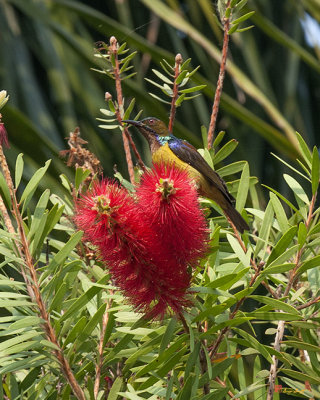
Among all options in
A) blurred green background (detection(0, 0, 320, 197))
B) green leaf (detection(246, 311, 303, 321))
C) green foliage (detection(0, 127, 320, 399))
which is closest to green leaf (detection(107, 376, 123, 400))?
green foliage (detection(0, 127, 320, 399))

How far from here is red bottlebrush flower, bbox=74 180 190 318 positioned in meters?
0.44

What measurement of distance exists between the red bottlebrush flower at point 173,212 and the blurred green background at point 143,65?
1.39 m

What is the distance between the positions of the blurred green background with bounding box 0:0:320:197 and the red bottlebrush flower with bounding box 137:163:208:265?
1389 mm

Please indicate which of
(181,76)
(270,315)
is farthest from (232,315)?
(181,76)

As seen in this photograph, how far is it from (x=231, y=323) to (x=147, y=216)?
9 centimetres

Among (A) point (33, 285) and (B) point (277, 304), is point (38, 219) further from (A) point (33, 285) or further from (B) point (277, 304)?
(B) point (277, 304)

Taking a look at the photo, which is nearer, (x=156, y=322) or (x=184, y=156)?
(x=156, y=322)

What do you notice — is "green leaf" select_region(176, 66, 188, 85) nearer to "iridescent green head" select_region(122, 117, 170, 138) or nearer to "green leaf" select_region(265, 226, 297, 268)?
"green leaf" select_region(265, 226, 297, 268)

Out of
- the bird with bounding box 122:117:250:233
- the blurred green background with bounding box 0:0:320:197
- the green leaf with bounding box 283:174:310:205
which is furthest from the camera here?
the blurred green background with bounding box 0:0:320:197

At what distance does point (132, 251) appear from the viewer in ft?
1.45

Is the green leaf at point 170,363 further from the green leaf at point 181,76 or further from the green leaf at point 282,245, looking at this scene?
the green leaf at point 181,76

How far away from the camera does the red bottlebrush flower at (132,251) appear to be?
0.44 metres

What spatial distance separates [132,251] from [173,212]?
4 cm

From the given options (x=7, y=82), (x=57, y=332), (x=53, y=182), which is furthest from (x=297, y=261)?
(x=7, y=82)
